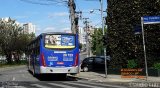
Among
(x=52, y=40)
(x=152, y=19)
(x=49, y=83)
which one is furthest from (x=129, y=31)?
(x=49, y=83)

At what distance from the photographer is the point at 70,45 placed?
27609mm

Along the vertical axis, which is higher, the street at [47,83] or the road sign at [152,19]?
the road sign at [152,19]

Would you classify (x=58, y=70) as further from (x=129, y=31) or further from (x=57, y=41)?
(x=129, y=31)

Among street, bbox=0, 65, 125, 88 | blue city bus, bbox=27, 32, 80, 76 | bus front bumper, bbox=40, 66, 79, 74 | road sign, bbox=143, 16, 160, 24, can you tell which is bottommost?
street, bbox=0, 65, 125, 88

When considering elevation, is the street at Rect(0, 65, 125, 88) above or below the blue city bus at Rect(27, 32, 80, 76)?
below

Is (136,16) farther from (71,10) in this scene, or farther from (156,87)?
(156,87)

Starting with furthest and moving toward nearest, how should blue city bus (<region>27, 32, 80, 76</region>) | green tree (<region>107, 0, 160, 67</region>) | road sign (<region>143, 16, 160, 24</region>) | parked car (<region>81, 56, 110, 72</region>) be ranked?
parked car (<region>81, 56, 110, 72</region>) < green tree (<region>107, 0, 160, 67</region>) < blue city bus (<region>27, 32, 80, 76</region>) < road sign (<region>143, 16, 160, 24</region>)

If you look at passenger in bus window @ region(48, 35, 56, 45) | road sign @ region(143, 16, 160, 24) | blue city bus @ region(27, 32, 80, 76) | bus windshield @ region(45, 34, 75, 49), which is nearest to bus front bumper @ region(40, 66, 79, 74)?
blue city bus @ region(27, 32, 80, 76)

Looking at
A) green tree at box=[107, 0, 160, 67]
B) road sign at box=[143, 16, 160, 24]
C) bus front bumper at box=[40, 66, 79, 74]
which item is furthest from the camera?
green tree at box=[107, 0, 160, 67]

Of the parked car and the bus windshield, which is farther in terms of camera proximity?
the parked car

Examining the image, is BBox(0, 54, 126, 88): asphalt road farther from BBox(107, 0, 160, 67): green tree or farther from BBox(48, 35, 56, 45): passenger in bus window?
BBox(107, 0, 160, 67): green tree

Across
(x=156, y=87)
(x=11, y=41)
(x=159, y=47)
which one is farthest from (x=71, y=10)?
(x=11, y=41)

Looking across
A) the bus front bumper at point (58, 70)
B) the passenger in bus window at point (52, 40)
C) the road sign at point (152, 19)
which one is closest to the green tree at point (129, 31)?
the road sign at point (152, 19)

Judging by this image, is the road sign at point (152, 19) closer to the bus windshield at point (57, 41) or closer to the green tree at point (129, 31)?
the green tree at point (129, 31)
